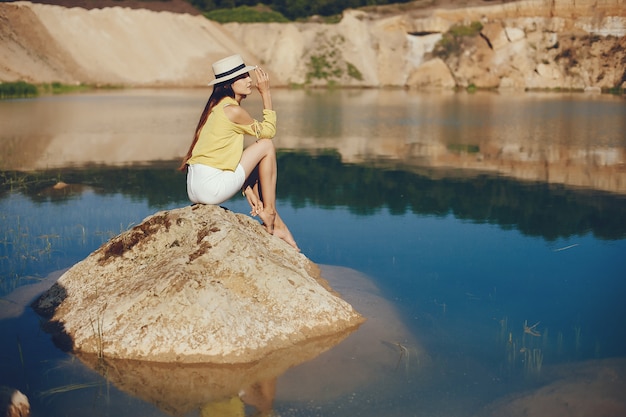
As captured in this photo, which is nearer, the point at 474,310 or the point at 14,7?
the point at 474,310

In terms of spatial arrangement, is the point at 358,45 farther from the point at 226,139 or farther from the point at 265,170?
the point at 226,139

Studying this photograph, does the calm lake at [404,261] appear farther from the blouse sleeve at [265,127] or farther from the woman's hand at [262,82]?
the woman's hand at [262,82]

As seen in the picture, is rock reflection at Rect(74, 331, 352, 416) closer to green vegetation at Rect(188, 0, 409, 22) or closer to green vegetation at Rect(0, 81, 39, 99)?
green vegetation at Rect(0, 81, 39, 99)

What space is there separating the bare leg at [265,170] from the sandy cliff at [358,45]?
45.6 m

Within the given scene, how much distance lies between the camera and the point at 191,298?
616 centimetres

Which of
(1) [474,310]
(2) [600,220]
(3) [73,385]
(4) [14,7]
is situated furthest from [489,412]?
(4) [14,7]

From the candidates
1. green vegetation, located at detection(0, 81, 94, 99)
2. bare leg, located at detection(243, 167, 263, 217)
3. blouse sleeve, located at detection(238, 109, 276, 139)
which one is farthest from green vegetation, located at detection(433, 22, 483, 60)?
blouse sleeve, located at detection(238, 109, 276, 139)

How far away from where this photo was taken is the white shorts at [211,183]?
7637 mm

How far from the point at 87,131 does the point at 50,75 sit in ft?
94.2

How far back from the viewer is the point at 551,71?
6144 centimetres

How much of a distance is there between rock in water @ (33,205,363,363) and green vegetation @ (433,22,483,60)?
5953cm

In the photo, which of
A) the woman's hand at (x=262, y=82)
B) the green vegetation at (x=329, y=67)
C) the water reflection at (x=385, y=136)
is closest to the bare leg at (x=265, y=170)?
the woman's hand at (x=262, y=82)

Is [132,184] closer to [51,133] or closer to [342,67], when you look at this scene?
[51,133]

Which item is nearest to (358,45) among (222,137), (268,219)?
(268,219)
